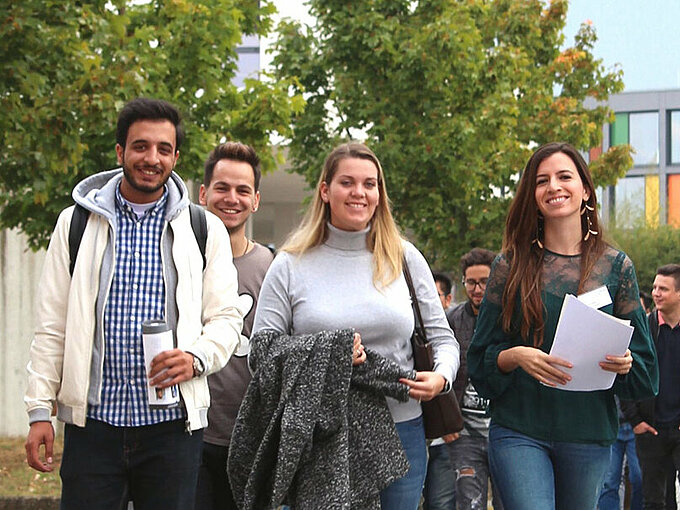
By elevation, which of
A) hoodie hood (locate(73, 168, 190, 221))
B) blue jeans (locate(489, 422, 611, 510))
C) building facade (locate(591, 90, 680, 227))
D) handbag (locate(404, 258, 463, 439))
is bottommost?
blue jeans (locate(489, 422, 611, 510))

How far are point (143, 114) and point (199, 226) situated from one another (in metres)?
0.50

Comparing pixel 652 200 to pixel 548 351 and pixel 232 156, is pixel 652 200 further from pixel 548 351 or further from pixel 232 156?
pixel 548 351

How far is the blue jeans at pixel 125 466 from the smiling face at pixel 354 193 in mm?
1131

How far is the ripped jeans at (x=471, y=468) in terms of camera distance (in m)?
7.29

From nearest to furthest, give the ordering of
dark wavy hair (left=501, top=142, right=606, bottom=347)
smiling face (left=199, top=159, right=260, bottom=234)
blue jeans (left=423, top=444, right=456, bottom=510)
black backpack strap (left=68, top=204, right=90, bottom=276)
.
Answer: black backpack strap (left=68, top=204, right=90, bottom=276)
dark wavy hair (left=501, top=142, right=606, bottom=347)
smiling face (left=199, top=159, right=260, bottom=234)
blue jeans (left=423, top=444, right=456, bottom=510)

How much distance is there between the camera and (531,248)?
4875 mm

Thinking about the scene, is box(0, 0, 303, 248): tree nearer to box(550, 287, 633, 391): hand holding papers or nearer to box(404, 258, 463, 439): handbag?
box(404, 258, 463, 439): handbag

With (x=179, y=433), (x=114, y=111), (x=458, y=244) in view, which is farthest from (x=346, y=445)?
(x=458, y=244)

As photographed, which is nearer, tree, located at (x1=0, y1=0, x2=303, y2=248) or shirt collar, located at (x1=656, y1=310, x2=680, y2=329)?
tree, located at (x1=0, y1=0, x2=303, y2=248)

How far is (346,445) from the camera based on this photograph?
13.6 ft

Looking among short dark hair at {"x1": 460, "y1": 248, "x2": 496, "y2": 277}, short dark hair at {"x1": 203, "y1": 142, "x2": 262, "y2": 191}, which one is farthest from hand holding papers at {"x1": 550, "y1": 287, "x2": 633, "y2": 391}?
short dark hair at {"x1": 460, "y1": 248, "x2": 496, "y2": 277}

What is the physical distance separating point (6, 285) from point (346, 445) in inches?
474

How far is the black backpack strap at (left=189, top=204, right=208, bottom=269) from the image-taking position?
437cm

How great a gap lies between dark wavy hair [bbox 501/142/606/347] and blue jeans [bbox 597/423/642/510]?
545cm
